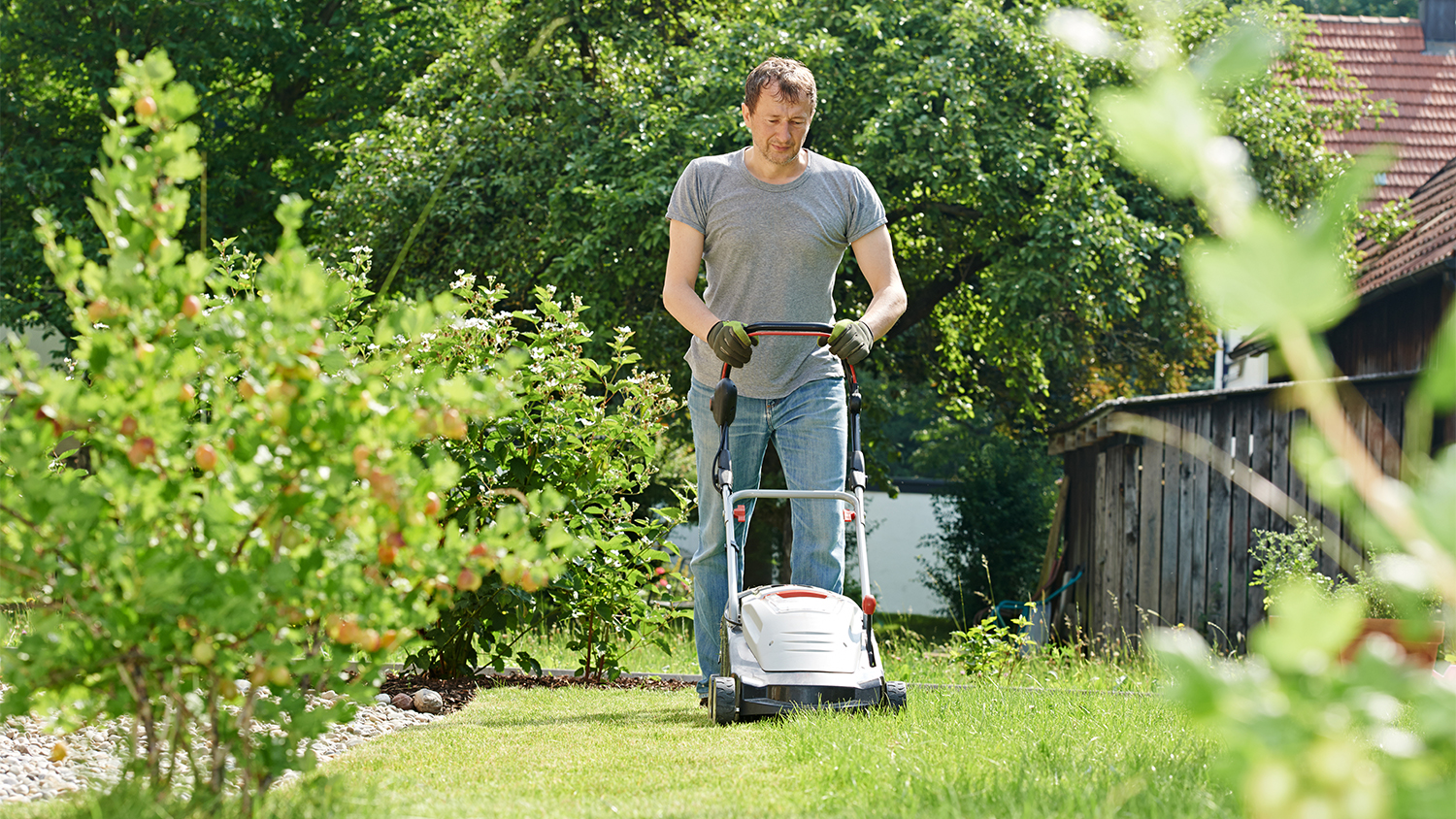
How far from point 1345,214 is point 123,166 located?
1520 mm

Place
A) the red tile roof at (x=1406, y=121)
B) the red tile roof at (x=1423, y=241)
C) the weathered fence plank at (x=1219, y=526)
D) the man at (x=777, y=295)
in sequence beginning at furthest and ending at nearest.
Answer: the red tile roof at (x=1406, y=121)
the red tile roof at (x=1423, y=241)
the weathered fence plank at (x=1219, y=526)
the man at (x=777, y=295)

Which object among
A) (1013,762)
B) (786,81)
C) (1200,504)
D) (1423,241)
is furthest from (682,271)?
(1423,241)

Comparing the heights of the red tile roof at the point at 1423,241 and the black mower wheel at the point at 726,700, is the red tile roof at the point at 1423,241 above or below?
above

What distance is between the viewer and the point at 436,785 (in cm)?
247

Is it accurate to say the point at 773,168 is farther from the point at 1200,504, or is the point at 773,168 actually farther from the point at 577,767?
the point at 1200,504

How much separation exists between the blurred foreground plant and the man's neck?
9.75 feet

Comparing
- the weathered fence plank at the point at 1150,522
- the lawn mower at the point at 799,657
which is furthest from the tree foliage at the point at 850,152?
the lawn mower at the point at 799,657

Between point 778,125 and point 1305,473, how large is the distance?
295 cm

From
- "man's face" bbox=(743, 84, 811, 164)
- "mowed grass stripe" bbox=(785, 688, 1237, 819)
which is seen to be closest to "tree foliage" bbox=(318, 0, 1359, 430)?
"man's face" bbox=(743, 84, 811, 164)

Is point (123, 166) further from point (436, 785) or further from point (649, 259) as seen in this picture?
point (649, 259)

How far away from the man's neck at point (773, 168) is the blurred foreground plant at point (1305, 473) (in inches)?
117

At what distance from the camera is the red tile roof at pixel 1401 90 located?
14.2 meters

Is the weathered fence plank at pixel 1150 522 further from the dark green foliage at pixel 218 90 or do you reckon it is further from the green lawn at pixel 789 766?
the dark green foliage at pixel 218 90

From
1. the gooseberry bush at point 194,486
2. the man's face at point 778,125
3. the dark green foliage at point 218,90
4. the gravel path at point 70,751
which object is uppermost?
the dark green foliage at point 218,90
